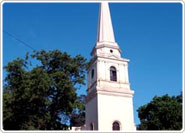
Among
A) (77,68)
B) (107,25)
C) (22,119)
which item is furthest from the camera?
(107,25)

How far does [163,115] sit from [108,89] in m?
10.6

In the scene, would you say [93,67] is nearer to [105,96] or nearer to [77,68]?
[105,96]

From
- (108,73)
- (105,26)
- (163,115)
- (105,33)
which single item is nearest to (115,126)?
(108,73)

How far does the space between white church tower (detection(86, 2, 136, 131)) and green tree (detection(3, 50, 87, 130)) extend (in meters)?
5.22

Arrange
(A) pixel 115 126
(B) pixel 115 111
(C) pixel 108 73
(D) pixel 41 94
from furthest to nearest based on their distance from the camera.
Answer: (C) pixel 108 73 < (B) pixel 115 111 < (A) pixel 115 126 < (D) pixel 41 94

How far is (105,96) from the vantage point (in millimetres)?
26750

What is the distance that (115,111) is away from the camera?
2652 cm

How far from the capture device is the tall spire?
101 ft

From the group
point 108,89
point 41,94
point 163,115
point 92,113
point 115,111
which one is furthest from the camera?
point 163,115

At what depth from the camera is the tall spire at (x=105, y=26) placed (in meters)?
30.9

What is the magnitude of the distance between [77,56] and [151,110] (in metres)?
17.2

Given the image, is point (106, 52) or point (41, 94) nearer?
point (41, 94)

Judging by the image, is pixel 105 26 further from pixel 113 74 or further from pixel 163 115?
pixel 163 115

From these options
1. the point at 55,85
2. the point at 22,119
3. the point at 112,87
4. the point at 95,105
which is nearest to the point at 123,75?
the point at 112,87
